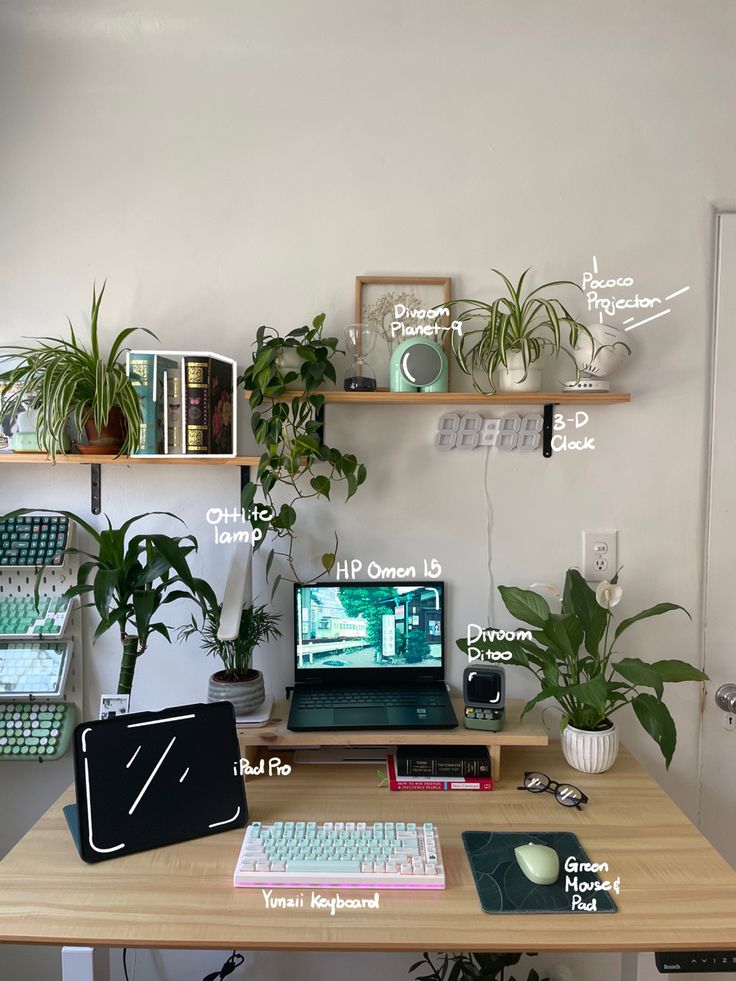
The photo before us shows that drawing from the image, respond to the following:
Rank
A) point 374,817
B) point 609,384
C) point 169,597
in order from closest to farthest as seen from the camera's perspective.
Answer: point 374,817 < point 169,597 < point 609,384

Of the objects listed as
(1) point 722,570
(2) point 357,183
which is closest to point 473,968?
(1) point 722,570

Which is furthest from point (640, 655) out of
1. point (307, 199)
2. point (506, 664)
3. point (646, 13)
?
point (646, 13)

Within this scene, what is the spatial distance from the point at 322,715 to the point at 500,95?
63.9 inches

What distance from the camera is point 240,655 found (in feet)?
5.89

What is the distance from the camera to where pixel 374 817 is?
1530 mm

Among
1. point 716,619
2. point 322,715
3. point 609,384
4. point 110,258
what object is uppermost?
point 110,258

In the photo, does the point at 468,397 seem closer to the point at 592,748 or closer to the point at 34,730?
the point at 592,748

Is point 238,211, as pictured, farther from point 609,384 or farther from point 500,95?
point 609,384

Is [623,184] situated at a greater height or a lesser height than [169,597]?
greater

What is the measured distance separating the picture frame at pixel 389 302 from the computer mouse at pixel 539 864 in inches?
44.1

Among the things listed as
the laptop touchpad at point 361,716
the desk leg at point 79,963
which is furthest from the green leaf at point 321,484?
the desk leg at point 79,963

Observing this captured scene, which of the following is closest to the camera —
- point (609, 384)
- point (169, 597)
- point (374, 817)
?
point (374, 817)

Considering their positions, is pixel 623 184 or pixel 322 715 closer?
pixel 322 715

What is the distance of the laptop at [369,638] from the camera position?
1.94 m
